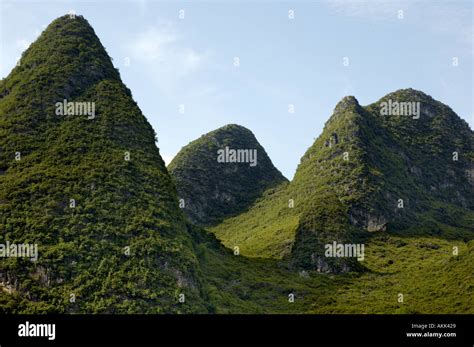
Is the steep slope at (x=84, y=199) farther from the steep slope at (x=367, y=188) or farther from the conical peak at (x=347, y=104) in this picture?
the conical peak at (x=347, y=104)


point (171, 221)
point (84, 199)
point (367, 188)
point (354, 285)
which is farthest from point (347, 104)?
point (84, 199)

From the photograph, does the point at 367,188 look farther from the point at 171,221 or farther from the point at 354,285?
the point at 171,221

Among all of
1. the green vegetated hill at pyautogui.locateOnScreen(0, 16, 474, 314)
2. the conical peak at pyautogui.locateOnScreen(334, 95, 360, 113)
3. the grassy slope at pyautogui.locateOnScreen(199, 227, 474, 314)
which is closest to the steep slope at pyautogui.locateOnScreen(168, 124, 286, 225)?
the green vegetated hill at pyautogui.locateOnScreen(0, 16, 474, 314)

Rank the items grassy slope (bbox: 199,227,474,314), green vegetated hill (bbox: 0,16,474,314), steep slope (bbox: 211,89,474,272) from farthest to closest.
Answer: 1. steep slope (bbox: 211,89,474,272)
2. grassy slope (bbox: 199,227,474,314)
3. green vegetated hill (bbox: 0,16,474,314)
